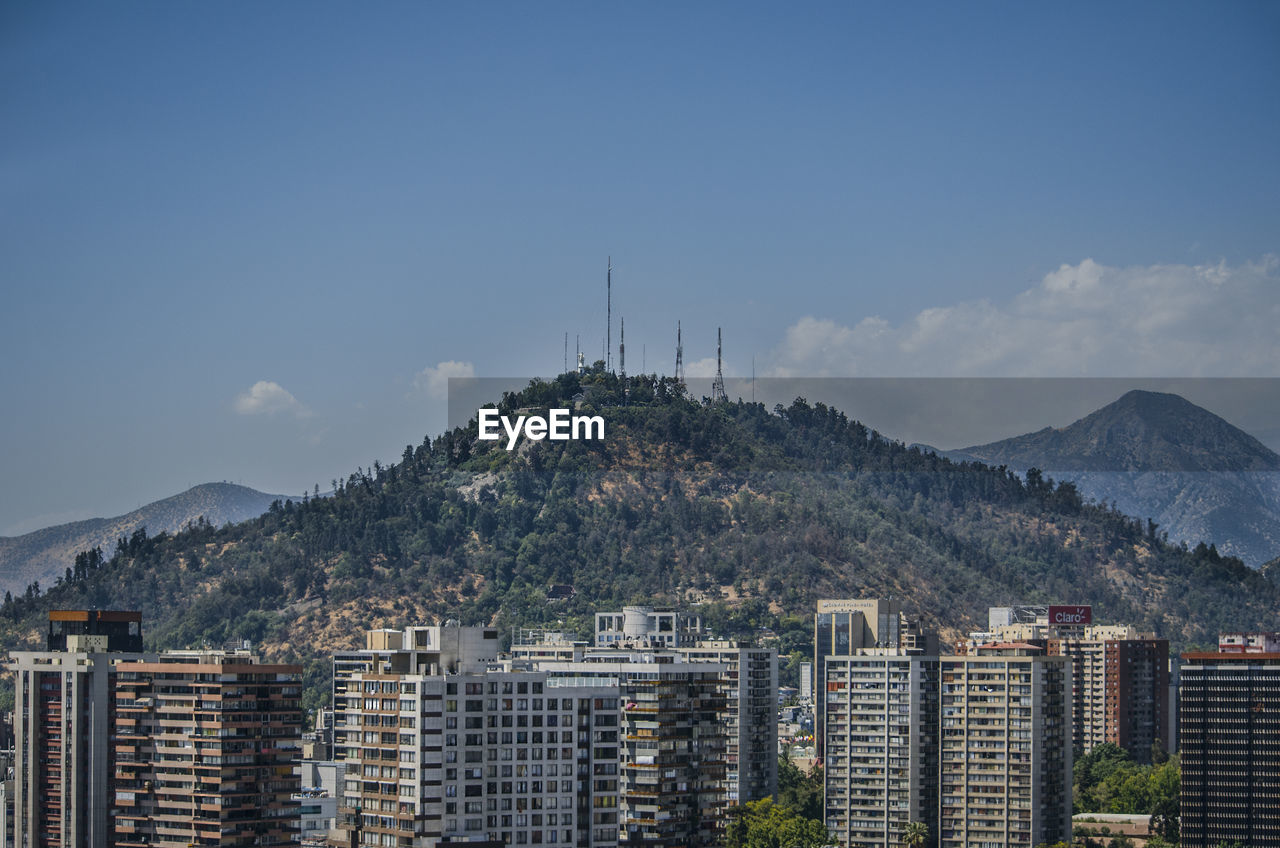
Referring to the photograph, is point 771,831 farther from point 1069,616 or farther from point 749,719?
point 1069,616

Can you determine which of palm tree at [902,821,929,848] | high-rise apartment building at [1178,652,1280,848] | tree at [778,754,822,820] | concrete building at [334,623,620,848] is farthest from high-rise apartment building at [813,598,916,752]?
concrete building at [334,623,620,848]

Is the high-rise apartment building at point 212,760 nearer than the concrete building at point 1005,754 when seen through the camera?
Yes

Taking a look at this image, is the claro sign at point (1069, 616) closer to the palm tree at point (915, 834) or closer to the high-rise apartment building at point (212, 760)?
the palm tree at point (915, 834)

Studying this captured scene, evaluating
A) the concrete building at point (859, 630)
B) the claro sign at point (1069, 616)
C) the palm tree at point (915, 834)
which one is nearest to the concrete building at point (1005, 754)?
the palm tree at point (915, 834)

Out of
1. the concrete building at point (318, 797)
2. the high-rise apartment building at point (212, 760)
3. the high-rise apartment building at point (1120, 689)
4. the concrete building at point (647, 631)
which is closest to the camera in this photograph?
the high-rise apartment building at point (212, 760)

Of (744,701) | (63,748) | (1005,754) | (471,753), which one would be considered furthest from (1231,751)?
(63,748)

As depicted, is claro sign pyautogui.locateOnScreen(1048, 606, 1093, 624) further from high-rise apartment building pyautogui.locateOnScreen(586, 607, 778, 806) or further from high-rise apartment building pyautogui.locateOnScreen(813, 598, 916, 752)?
high-rise apartment building pyautogui.locateOnScreen(586, 607, 778, 806)
